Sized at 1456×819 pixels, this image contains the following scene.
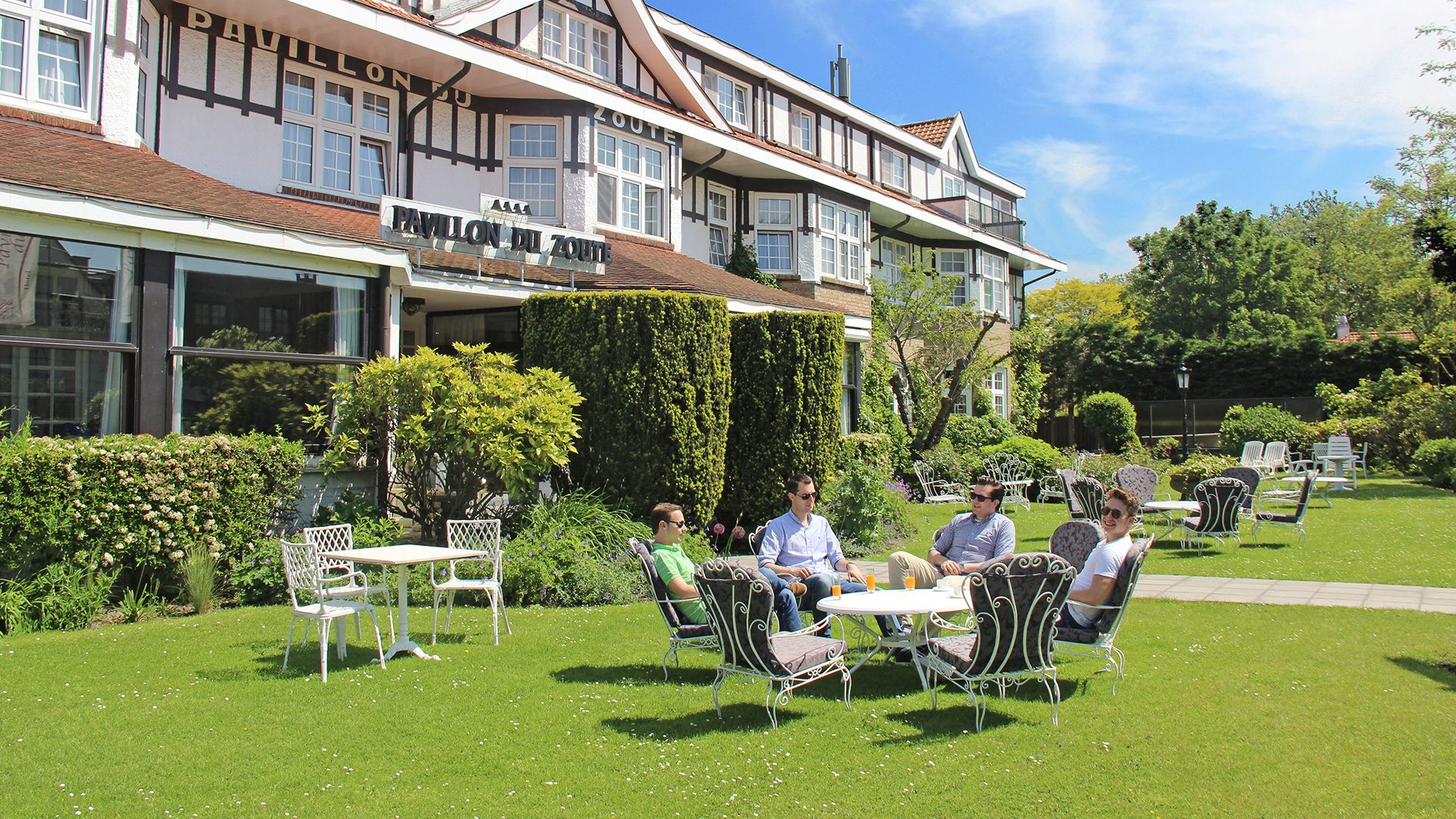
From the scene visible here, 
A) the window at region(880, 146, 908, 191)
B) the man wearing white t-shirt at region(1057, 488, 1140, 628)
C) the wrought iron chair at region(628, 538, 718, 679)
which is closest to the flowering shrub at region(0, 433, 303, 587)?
the wrought iron chair at region(628, 538, 718, 679)

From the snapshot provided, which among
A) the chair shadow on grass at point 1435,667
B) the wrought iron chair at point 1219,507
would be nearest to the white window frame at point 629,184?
the wrought iron chair at point 1219,507

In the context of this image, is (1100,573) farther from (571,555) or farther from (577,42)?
(577,42)

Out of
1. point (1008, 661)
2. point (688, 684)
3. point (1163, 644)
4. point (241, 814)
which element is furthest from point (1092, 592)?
point (241, 814)

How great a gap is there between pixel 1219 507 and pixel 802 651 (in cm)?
983

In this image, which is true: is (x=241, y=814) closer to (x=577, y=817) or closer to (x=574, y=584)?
(x=577, y=817)

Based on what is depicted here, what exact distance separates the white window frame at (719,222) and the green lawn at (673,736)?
14.8 m

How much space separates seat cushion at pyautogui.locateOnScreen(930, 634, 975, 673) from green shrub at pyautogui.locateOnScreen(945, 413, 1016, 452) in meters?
20.4

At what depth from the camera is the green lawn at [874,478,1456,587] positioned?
40.2 feet

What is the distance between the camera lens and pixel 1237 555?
1397 cm

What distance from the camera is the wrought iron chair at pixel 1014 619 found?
610 cm

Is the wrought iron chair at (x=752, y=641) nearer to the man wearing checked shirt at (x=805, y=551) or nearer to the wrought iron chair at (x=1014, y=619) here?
the wrought iron chair at (x=1014, y=619)

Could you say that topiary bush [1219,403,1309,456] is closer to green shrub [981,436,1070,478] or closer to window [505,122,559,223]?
green shrub [981,436,1070,478]

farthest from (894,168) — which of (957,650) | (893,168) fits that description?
(957,650)

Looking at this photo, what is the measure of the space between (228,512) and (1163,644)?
858cm
